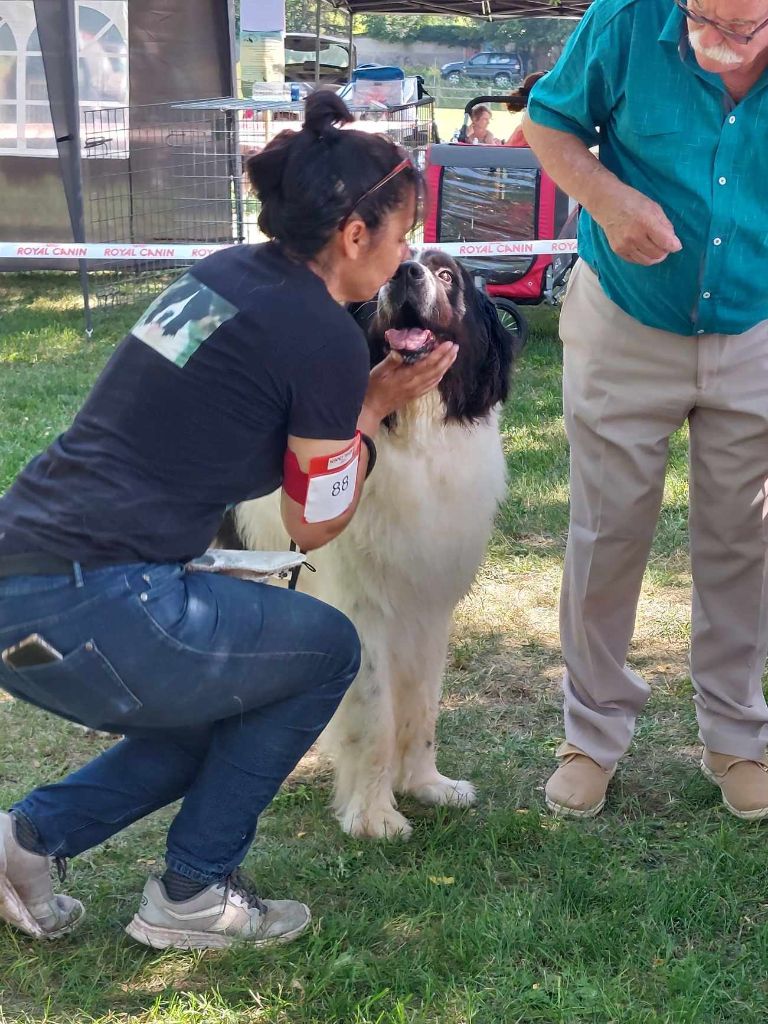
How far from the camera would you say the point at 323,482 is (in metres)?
2.15

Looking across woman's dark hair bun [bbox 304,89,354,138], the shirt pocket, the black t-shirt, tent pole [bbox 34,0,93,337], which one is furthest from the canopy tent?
the black t-shirt

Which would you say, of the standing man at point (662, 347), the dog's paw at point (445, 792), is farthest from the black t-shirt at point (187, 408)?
the dog's paw at point (445, 792)

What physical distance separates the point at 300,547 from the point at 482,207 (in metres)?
6.25

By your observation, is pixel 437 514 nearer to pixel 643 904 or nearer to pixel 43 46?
pixel 643 904

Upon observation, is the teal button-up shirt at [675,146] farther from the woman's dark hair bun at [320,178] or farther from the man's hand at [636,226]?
the woman's dark hair bun at [320,178]

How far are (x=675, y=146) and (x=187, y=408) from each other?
1326 mm

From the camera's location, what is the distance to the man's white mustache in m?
2.45

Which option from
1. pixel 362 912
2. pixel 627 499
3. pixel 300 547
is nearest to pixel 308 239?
pixel 300 547

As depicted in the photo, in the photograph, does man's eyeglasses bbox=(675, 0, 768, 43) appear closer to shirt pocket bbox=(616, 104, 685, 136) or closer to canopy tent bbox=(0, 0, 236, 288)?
shirt pocket bbox=(616, 104, 685, 136)

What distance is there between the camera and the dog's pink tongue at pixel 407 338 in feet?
9.02

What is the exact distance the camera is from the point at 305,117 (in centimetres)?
208

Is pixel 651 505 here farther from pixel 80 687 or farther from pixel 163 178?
pixel 163 178

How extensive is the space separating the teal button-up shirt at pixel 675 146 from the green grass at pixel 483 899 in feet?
4.25

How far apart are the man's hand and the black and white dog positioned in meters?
0.45
